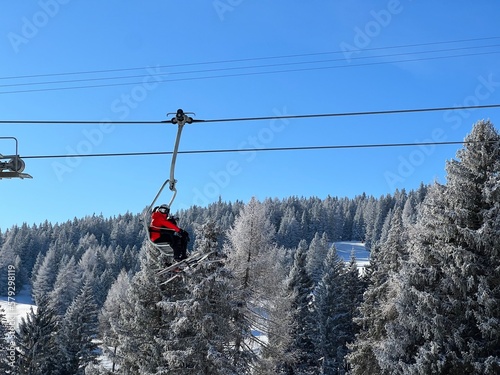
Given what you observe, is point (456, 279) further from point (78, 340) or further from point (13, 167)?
point (78, 340)

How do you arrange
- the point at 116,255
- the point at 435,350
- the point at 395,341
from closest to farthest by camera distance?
the point at 435,350
the point at 395,341
the point at 116,255

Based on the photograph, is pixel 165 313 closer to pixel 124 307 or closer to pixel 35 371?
pixel 124 307

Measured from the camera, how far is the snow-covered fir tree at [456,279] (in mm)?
15523

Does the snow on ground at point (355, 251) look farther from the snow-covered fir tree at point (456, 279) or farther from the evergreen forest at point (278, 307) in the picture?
the snow-covered fir tree at point (456, 279)

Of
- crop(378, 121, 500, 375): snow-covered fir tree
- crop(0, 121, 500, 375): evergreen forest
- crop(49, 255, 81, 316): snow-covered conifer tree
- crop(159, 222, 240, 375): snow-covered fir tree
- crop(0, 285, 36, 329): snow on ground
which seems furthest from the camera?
crop(0, 285, 36, 329): snow on ground

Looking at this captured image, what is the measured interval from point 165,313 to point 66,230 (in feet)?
506

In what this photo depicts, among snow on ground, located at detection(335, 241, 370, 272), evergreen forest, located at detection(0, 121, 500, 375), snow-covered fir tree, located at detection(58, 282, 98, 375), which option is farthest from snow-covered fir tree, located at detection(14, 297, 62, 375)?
snow on ground, located at detection(335, 241, 370, 272)

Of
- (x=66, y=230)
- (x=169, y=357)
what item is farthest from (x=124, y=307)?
(x=66, y=230)

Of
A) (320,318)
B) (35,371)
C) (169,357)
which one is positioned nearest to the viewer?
(169,357)

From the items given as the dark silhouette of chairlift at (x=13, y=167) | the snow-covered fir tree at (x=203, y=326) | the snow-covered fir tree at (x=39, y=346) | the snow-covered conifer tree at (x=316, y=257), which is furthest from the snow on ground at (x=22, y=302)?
the dark silhouette of chairlift at (x=13, y=167)

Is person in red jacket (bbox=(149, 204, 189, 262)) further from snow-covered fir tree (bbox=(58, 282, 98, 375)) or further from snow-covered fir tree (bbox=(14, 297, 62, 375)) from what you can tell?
snow-covered fir tree (bbox=(58, 282, 98, 375))

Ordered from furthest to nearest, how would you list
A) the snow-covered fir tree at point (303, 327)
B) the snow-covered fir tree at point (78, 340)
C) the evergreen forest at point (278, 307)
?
1. the snow-covered fir tree at point (303, 327)
2. the snow-covered fir tree at point (78, 340)
3. the evergreen forest at point (278, 307)

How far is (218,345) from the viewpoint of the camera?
65.5 feet

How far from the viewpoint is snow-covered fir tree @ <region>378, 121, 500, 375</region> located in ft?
50.9
